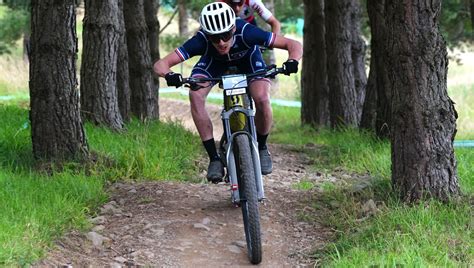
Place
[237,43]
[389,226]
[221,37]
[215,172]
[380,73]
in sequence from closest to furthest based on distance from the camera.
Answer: [389,226], [221,37], [237,43], [215,172], [380,73]

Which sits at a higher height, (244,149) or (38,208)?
(244,149)

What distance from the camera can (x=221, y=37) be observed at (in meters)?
6.19

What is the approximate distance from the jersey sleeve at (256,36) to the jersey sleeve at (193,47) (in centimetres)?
35

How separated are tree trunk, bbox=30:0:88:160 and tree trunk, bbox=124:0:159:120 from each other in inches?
164

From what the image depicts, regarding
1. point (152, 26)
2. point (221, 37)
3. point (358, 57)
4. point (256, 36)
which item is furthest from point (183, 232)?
point (358, 57)

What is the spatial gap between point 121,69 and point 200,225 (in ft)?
16.9

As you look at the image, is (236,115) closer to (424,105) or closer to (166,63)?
(166,63)

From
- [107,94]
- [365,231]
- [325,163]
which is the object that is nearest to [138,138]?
[107,94]

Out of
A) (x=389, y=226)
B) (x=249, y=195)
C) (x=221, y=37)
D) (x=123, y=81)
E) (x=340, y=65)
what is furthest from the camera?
(x=340, y=65)

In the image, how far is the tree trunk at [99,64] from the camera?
9609 millimetres

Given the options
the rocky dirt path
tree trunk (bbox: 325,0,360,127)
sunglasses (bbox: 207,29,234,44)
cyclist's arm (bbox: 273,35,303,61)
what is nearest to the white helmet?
sunglasses (bbox: 207,29,234,44)

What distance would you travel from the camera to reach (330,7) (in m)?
13.5

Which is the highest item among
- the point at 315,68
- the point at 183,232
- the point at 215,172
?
the point at 315,68

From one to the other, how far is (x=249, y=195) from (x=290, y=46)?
1.45 m
